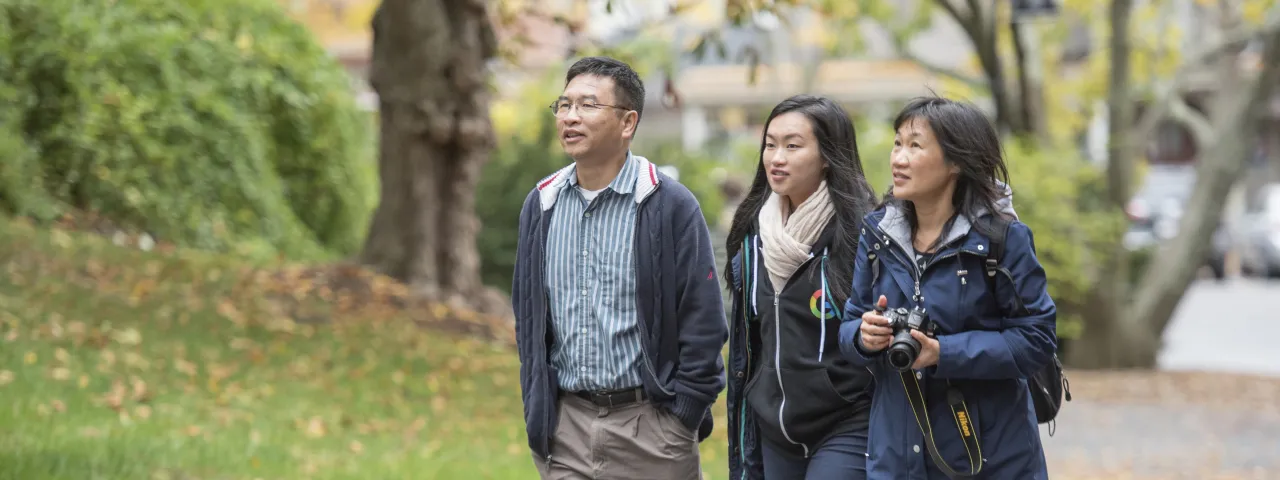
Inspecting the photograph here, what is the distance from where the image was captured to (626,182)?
4.33 m

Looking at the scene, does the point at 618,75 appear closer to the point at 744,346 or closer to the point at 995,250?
the point at 744,346

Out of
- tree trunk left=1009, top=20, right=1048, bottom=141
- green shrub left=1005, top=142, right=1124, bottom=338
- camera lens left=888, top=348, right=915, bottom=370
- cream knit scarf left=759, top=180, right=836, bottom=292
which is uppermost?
cream knit scarf left=759, top=180, right=836, bottom=292

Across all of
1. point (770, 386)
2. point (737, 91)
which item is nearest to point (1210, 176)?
point (770, 386)

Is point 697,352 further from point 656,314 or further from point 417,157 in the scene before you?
point 417,157

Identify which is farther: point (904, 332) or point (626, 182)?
point (626, 182)

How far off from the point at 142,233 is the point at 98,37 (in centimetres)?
189

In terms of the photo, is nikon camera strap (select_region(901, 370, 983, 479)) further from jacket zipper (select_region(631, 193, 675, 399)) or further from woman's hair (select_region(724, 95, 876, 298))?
jacket zipper (select_region(631, 193, 675, 399))

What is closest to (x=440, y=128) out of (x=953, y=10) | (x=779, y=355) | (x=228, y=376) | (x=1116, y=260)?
(x=228, y=376)

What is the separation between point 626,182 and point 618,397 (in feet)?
2.08

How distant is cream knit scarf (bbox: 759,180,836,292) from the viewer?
13.4 ft

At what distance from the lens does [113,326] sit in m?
10.2

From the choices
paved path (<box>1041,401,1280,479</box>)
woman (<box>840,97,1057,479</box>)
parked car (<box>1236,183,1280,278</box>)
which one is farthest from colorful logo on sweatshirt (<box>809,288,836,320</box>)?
parked car (<box>1236,183,1280,278</box>)

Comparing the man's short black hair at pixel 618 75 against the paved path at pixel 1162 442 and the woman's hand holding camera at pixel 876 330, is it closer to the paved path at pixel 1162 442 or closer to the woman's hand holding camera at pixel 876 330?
the woman's hand holding camera at pixel 876 330

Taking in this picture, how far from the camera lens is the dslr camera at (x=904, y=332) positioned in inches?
140
